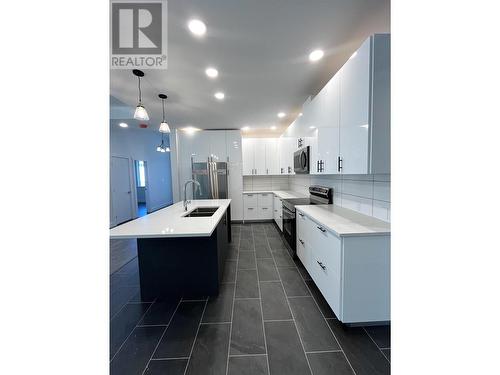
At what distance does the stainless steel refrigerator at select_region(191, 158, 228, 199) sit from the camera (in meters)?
4.74

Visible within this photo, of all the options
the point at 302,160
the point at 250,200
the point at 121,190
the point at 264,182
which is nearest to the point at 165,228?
the point at 302,160

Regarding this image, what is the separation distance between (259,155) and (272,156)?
1.19 ft

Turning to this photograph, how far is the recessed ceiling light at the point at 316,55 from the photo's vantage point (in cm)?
191

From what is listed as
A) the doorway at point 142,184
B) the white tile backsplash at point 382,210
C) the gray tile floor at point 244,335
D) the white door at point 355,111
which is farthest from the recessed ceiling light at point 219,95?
the doorway at point 142,184

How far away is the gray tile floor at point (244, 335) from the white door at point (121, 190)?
3403mm

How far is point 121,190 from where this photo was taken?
5219 mm

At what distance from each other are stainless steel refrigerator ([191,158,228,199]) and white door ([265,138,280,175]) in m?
1.20

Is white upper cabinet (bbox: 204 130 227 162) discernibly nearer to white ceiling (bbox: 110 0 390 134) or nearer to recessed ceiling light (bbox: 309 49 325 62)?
white ceiling (bbox: 110 0 390 134)

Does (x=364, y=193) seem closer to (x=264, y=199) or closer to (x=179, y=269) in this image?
(x=179, y=269)

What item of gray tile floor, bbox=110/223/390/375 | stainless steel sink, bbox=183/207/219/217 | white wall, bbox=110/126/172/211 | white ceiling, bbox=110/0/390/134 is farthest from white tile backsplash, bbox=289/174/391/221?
white wall, bbox=110/126/172/211
